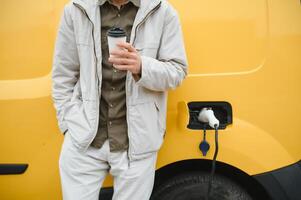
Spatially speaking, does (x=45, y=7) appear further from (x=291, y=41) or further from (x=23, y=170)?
(x=291, y=41)

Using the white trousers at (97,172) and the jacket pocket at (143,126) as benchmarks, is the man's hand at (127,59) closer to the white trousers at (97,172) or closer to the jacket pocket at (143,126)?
the jacket pocket at (143,126)

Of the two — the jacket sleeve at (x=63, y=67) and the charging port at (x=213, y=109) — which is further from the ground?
the jacket sleeve at (x=63, y=67)

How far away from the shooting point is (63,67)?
1.72 metres

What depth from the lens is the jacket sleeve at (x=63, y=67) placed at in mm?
1686

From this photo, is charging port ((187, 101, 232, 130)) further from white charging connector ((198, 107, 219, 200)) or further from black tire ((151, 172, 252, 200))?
black tire ((151, 172, 252, 200))

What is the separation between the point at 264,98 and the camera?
1838 millimetres

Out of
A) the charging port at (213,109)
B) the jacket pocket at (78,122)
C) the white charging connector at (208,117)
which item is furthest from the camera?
the charging port at (213,109)

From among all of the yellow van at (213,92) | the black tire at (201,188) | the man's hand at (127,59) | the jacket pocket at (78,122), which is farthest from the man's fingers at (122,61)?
the black tire at (201,188)

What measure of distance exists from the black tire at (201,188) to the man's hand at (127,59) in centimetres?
72

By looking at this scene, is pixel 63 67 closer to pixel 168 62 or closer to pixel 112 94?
pixel 112 94

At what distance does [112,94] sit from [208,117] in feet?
1.52

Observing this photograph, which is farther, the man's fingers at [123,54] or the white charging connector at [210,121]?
the white charging connector at [210,121]


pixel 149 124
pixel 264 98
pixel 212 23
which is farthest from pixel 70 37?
pixel 264 98

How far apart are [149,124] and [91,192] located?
0.41m
